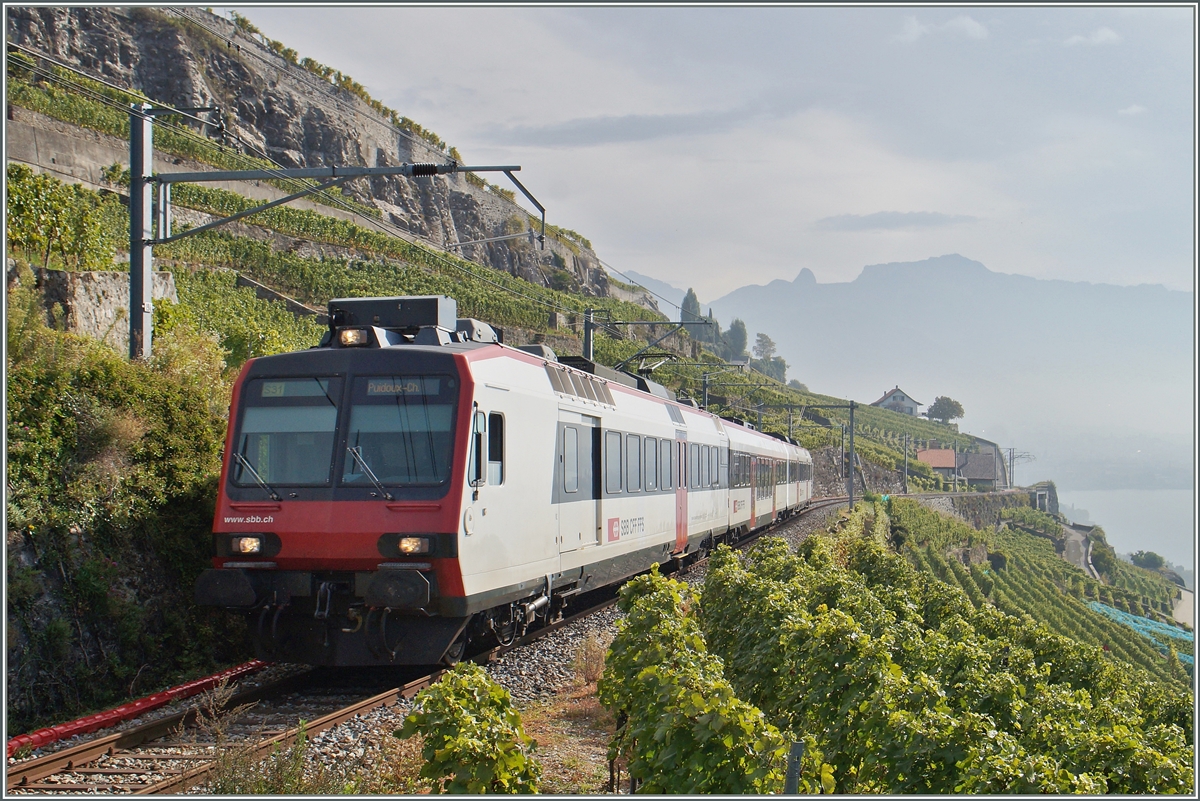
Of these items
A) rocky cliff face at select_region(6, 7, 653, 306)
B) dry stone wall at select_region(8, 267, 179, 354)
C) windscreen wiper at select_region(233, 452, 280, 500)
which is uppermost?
rocky cliff face at select_region(6, 7, 653, 306)

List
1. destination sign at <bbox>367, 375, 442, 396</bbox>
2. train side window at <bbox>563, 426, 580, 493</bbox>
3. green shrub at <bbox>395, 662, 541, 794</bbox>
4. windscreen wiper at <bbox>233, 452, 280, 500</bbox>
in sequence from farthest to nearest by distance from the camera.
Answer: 1. train side window at <bbox>563, 426, 580, 493</bbox>
2. destination sign at <bbox>367, 375, 442, 396</bbox>
3. windscreen wiper at <bbox>233, 452, 280, 500</bbox>
4. green shrub at <bbox>395, 662, 541, 794</bbox>

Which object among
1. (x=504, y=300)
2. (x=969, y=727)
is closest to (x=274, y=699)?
(x=969, y=727)

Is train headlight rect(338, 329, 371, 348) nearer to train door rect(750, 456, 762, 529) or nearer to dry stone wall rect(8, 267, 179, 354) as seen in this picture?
dry stone wall rect(8, 267, 179, 354)

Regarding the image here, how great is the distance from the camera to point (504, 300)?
54.2 metres

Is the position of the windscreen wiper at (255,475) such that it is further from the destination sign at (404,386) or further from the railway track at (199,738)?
the railway track at (199,738)

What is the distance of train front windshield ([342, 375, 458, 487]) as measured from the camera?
355 inches

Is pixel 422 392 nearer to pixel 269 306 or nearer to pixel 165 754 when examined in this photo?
pixel 165 754

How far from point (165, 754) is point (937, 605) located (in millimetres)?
11099

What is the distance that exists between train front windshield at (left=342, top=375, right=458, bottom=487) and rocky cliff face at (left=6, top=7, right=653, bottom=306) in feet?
101

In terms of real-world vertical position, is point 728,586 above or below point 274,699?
above

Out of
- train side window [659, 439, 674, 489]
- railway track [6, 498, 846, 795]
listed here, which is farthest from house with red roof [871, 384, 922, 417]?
railway track [6, 498, 846, 795]

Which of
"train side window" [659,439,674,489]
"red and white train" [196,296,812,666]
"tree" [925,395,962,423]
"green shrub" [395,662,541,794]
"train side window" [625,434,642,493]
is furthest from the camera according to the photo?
"tree" [925,395,962,423]

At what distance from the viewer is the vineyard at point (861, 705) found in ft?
17.4

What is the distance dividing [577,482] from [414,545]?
11.4 ft
